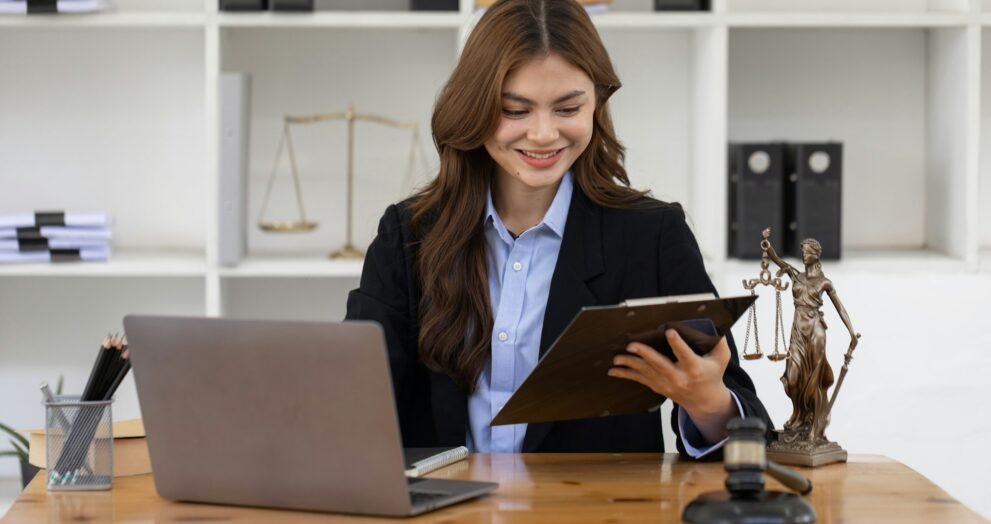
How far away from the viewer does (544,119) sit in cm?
188

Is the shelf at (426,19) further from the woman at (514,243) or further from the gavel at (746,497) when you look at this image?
the gavel at (746,497)

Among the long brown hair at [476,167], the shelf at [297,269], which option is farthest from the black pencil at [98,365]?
the shelf at [297,269]

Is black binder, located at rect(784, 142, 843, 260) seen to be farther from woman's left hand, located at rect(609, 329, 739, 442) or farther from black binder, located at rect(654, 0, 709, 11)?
woman's left hand, located at rect(609, 329, 739, 442)

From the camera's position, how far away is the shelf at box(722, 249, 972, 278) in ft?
9.80

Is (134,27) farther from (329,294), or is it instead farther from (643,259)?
(643,259)

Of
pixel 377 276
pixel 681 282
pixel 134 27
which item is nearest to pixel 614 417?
pixel 681 282

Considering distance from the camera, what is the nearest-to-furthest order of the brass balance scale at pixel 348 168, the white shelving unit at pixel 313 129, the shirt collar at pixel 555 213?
the shirt collar at pixel 555 213, the brass balance scale at pixel 348 168, the white shelving unit at pixel 313 129

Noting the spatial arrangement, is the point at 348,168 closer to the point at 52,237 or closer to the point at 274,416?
the point at 52,237

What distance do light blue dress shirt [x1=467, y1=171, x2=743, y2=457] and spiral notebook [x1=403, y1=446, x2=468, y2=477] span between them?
0.86ft

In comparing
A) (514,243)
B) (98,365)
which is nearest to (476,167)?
(514,243)

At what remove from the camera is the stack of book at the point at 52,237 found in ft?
10.0

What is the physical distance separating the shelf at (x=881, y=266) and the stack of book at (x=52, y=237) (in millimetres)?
1473

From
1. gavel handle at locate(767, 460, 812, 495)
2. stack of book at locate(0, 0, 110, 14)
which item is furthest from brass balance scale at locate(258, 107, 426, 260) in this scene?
gavel handle at locate(767, 460, 812, 495)

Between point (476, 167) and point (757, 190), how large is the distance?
1.18m
